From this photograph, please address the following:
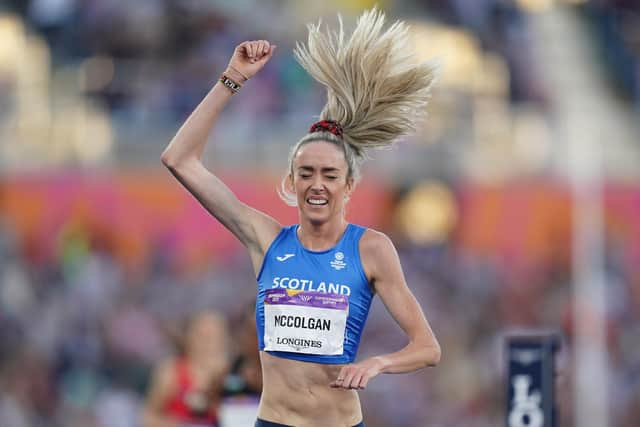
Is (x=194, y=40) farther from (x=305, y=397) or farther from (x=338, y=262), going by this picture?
(x=305, y=397)

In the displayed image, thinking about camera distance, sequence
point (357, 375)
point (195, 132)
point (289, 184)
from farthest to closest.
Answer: point (289, 184) → point (195, 132) → point (357, 375)

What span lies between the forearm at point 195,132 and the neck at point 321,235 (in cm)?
54

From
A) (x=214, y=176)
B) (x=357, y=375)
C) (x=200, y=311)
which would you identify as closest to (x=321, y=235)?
(x=214, y=176)

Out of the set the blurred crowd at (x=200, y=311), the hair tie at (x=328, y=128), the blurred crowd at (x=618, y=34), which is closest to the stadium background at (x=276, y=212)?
the blurred crowd at (x=200, y=311)

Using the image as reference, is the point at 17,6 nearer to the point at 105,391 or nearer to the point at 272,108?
the point at 272,108

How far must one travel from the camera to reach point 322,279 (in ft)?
16.1

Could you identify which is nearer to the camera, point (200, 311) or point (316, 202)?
point (316, 202)

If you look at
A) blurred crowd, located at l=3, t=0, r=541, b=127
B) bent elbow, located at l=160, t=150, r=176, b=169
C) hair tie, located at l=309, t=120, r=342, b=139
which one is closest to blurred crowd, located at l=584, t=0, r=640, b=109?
blurred crowd, located at l=3, t=0, r=541, b=127

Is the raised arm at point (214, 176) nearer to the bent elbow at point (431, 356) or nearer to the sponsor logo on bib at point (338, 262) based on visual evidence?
the sponsor logo on bib at point (338, 262)

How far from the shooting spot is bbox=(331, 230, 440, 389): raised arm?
4633 mm

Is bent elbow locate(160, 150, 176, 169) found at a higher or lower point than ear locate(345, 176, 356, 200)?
higher

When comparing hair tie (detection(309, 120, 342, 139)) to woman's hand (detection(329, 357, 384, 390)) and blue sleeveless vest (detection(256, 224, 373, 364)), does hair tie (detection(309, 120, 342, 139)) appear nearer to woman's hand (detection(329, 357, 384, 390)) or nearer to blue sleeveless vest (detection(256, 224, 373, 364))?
blue sleeveless vest (detection(256, 224, 373, 364))

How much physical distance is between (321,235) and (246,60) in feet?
2.60

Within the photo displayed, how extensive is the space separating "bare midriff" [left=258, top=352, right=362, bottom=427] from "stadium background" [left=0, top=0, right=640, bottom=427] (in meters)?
9.43
